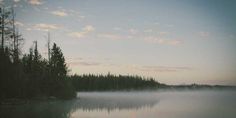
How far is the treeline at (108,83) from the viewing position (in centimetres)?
15300

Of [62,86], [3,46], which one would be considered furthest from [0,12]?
[62,86]

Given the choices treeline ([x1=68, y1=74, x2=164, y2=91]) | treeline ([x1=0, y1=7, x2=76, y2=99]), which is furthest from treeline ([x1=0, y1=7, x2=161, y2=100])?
treeline ([x1=68, y1=74, x2=164, y2=91])

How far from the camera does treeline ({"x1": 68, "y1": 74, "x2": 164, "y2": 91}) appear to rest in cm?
15300

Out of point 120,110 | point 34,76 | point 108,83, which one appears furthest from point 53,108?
point 108,83

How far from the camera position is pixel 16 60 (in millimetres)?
54750

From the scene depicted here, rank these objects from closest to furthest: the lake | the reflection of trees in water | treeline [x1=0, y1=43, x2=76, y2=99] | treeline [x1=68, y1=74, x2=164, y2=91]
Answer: the reflection of trees in water, the lake, treeline [x1=0, y1=43, x2=76, y2=99], treeline [x1=68, y1=74, x2=164, y2=91]

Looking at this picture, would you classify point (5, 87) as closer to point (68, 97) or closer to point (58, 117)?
point (58, 117)

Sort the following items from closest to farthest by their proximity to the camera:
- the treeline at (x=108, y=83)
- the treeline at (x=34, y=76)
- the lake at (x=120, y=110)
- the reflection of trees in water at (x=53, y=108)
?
the reflection of trees in water at (x=53, y=108) < the lake at (x=120, y=110) < the treeline at (x=34, y=76) < the treeline at (x=108, y=83)

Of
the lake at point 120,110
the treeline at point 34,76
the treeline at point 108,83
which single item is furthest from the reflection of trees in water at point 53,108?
the treeline at point 108,83

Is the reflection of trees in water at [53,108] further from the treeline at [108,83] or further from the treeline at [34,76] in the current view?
the treeline at [108,83]

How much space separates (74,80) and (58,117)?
11740 centimetres

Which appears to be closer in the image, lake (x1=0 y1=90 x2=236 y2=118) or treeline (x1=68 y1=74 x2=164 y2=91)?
lake (x1=0 y1=90 x2=236 y2=118)

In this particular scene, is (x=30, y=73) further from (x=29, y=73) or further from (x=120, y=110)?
(x=120, y=110)

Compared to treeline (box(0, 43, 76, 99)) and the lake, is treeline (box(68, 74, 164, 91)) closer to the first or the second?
treeline (box(0, 43, 76, 99))
